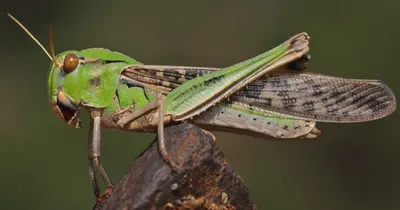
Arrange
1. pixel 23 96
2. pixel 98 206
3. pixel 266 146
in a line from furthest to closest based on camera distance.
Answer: pixel 23 96
pixel 266 146
pixel 98 206

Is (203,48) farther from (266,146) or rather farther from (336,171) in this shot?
(336,171)

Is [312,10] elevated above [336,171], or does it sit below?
above

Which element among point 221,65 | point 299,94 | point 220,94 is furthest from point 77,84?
point 221,65

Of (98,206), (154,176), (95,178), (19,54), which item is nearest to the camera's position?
(154,176)

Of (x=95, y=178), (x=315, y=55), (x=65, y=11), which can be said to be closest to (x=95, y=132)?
(x=95, y=178)

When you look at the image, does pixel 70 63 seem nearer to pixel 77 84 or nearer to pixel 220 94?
pixel 77 84

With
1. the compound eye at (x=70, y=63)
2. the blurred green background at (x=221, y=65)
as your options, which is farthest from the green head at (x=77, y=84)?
the blurred green background at (x=221, y=65)

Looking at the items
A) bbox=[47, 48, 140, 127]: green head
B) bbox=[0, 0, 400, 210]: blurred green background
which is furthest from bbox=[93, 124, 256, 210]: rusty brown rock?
bbox=[0, 0, 400, 210]: blurred green background

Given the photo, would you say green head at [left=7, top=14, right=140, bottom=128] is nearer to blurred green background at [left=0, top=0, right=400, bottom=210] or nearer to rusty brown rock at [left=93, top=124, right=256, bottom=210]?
rusty brown rock at [left=93, top=124, right=256, bottom=210]
